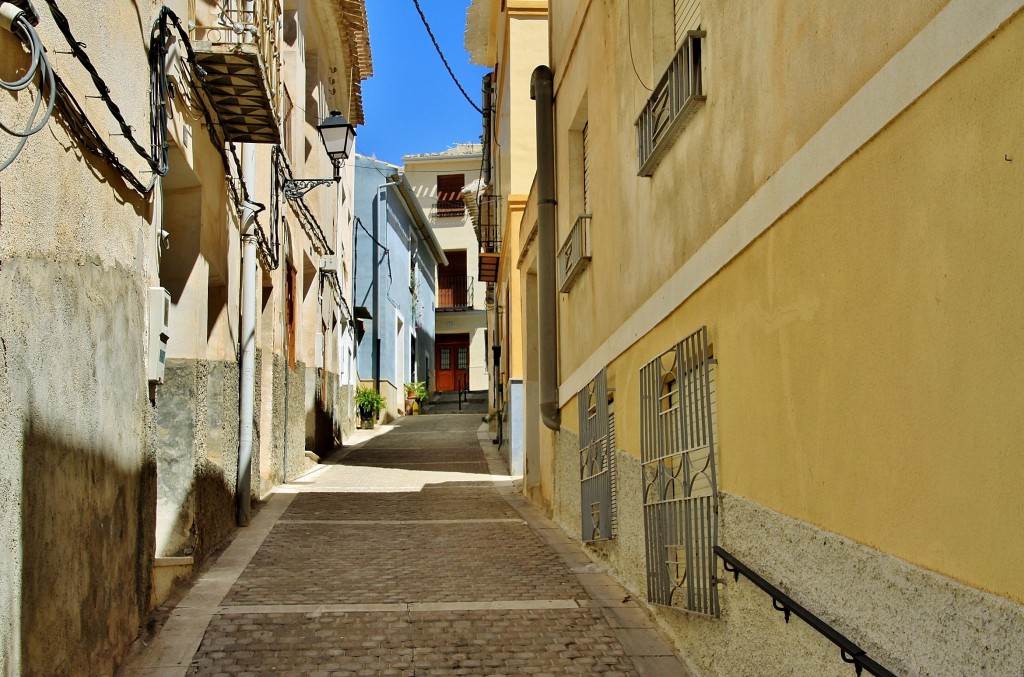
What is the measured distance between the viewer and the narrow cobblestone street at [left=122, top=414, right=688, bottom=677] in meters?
5.77

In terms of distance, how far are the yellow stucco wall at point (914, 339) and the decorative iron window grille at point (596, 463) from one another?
3303mm

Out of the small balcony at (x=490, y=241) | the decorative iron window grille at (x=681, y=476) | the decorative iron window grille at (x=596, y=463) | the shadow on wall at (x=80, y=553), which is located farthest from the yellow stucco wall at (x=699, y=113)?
the small balcony at (x=490, y=241)

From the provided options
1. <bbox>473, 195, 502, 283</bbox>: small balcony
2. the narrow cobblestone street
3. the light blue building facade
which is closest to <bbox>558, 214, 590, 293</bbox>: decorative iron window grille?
the narrow cobblestone street

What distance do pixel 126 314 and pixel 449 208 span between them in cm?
4027

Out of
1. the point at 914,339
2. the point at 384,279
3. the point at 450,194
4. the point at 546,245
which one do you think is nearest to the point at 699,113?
the point at 914,339

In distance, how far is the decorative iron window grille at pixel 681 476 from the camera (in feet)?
16.8

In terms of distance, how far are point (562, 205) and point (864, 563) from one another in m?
7.74

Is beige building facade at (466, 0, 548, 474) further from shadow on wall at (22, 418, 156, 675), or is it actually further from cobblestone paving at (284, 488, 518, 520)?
shadow on wall at (22, 418, 156, 675)

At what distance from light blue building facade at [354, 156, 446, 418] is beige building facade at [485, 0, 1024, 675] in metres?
22.1

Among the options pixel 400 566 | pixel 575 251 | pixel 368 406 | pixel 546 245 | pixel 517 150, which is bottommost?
pixel 400 566

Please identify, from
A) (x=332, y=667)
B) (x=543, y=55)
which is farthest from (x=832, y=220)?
(x=543, y=55)

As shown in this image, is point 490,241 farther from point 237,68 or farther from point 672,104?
point 672,104

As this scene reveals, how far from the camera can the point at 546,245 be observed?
37.0 ft

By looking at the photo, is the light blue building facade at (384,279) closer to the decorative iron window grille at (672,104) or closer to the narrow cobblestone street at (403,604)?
the narrow cobblestone street at (403,604)
